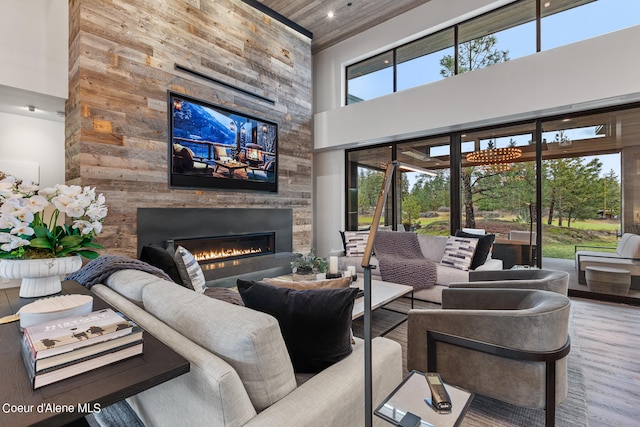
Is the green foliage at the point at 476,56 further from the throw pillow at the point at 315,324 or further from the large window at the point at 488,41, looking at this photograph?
the throw pillow at the point at 315,324

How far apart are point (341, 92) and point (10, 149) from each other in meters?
4.94

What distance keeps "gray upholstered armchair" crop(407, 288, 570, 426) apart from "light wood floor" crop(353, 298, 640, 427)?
0.47 metres

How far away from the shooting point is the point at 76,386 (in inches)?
27.8

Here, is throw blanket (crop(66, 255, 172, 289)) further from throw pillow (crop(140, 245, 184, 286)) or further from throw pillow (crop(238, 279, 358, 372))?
throw pillow (crop(238, 279, 358, 372))

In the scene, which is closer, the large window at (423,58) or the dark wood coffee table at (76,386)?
the dark wood coffee table at (76,386)

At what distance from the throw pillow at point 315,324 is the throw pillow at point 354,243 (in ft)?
10.6

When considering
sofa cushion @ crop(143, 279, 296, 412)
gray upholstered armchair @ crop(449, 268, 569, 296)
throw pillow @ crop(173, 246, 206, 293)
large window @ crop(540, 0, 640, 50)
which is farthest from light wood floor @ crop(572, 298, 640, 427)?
large window @ crop(540, 0, 640, 50)

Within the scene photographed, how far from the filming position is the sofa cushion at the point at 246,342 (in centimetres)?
88

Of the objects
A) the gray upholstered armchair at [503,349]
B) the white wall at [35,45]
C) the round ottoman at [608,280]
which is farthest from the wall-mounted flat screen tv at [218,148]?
the round ottoman at [608,280]

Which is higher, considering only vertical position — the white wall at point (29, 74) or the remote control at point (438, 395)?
the white wall at point (29, 74)

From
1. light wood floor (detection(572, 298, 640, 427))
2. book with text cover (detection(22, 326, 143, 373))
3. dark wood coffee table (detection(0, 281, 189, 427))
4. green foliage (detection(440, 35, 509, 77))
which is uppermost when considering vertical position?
green foliage (detection(440, 35, 509, 77))

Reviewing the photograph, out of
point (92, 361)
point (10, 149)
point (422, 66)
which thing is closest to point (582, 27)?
point (422, 66)

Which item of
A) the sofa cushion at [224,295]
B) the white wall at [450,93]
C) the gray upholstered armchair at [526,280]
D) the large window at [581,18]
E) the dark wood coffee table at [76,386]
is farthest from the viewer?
the large window at [581,18]

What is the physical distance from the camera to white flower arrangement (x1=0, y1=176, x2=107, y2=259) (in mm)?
1187
